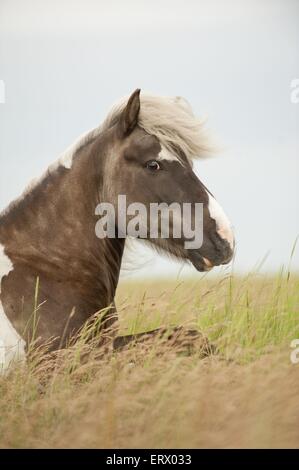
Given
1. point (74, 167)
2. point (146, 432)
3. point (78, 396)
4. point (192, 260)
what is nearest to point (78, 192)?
point (74, 167)

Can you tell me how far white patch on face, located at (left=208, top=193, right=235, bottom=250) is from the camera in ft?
13.8

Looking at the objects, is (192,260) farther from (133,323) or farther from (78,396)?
(78,396)

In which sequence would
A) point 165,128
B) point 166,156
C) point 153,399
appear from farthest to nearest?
point 165,128 → point 166,156 → point 153,399

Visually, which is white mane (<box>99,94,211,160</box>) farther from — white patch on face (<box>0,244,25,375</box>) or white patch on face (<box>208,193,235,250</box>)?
white patch on face (<box>0,244,25,375</box>)

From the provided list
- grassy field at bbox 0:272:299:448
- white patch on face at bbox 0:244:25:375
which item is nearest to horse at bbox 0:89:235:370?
white patch on face at bbox 0:244:25:375

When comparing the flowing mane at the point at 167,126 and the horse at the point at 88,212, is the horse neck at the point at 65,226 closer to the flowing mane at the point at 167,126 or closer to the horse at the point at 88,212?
the horse at the point at 88,212

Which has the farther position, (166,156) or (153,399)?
(166,156)

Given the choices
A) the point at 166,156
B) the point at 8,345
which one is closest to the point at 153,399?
the point at 8,345

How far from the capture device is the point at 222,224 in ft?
13.9

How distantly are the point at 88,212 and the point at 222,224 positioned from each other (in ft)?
3.19

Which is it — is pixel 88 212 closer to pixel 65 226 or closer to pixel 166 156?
pixel 65 226

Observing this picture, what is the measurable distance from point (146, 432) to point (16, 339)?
1.37 metres

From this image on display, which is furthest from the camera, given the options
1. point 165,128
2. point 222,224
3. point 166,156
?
point 165,128

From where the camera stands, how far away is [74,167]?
464 cm
